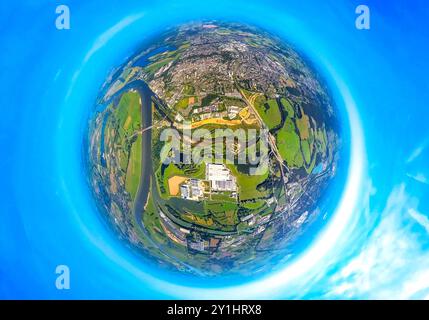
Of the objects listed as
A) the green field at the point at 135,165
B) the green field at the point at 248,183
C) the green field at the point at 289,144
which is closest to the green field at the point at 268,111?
the green field at the point at 289,144

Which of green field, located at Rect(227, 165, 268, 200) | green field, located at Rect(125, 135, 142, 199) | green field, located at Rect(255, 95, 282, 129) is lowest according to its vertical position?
green field, located at Rect(227, 165, 268, 200)

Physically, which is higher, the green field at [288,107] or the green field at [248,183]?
the green field at [288,107]

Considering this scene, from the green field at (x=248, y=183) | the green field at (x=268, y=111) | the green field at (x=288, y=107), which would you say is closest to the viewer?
the green field at (x=248, y=183)


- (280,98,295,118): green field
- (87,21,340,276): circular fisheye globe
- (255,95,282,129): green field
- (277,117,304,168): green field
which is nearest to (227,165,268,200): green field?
(87,21,340,276): circular fisheye globe

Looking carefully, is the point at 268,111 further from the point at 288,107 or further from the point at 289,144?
the point at 289,144

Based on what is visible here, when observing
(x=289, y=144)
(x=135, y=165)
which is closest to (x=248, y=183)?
(x=289, y=144)

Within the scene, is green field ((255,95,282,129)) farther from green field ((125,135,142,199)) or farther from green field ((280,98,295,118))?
green field ((125,135,142,199))

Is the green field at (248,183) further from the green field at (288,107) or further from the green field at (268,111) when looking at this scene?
the green field at (288,107)

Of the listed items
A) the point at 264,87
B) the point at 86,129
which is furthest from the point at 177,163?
the point at 86,129

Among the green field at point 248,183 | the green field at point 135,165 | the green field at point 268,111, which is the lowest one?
the green field at point 248,183
